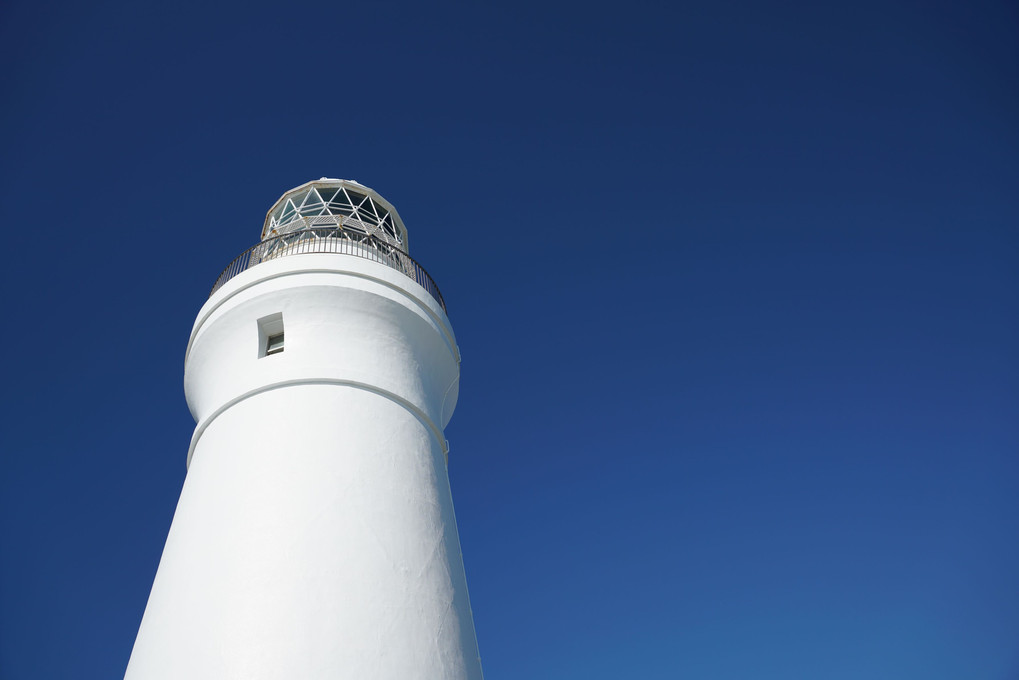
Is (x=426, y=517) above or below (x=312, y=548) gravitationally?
above

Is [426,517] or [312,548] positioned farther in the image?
[426,517]

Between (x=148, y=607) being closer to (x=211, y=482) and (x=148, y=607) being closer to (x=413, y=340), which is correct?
(x=211, y=482)

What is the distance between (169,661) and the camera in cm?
519

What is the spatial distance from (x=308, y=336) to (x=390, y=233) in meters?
3.48

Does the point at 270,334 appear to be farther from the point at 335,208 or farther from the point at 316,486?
the point at 335,208

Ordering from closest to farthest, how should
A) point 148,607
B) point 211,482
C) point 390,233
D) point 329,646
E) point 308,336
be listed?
point 329,646, point 148,607, point 211,482, point 308,336, point 390,233

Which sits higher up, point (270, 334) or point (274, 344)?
point (270, 334)

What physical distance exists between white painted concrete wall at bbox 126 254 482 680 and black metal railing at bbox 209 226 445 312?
1.83ft

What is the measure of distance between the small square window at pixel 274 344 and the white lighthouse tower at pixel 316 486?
0.07 ft

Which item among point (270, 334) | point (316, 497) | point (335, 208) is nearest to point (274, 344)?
point (270, 334)

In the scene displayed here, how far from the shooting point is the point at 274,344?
7809mm

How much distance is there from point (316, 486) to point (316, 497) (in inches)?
4.5

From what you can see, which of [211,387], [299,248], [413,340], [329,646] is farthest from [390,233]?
[329,646]

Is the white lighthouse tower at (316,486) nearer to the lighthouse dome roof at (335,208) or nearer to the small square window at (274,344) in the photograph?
the small square window at (274,344)
